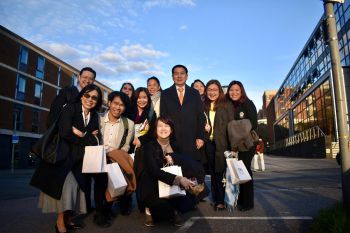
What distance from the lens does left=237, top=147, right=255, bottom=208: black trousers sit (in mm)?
5199

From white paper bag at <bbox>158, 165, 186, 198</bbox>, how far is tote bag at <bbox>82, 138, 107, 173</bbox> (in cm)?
78

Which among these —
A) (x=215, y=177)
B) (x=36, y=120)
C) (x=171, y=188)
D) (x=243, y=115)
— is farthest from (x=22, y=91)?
(x=171, y=188)

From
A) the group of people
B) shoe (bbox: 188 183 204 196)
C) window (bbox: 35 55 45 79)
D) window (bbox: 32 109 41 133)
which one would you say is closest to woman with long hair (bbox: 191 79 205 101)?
the group of people

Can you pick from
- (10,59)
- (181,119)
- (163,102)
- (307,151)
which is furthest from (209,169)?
(10,59)

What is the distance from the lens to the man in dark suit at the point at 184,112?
5234mm

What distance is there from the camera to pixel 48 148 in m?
3.87

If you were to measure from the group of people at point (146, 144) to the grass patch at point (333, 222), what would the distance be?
1.46m

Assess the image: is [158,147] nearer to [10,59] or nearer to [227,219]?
[227,219]

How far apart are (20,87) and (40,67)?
4.35 metres

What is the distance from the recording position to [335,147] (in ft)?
79.5

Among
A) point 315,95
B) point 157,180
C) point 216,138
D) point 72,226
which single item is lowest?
point 72,226

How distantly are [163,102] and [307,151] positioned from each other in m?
27.7

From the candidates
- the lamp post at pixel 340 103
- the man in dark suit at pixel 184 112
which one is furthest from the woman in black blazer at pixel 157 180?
the lamp post at pixel 340 103

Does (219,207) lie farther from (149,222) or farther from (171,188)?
(171,188)
